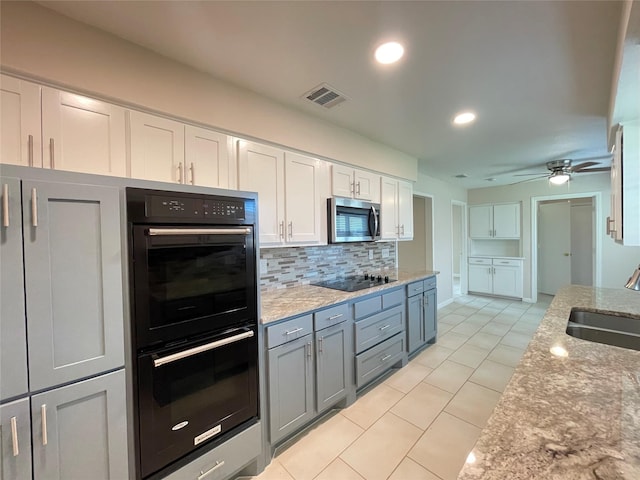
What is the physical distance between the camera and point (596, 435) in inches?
29.0

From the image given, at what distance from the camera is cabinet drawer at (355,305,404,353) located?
2.38 m

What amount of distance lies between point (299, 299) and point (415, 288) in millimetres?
1601

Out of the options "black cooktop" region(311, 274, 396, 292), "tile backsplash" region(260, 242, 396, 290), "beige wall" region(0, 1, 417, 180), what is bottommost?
"black cooktop" region(311, 274, 396, 292)

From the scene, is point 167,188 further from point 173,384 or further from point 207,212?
point 173,384

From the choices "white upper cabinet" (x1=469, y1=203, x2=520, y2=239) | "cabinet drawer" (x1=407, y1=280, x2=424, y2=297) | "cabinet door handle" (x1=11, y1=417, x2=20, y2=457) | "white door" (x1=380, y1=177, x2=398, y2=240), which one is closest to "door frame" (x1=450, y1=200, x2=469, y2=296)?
"white upper cabinet" (x1=469, y1=203, x2=520, y2=239)

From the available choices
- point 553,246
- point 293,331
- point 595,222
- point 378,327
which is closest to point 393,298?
point 378,327

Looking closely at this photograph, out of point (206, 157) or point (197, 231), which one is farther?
point (206, 157)

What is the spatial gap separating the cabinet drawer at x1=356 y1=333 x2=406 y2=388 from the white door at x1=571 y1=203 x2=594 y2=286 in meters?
5.63

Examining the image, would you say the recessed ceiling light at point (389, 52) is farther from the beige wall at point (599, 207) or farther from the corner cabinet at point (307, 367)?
the beige wall at point (599, 207)

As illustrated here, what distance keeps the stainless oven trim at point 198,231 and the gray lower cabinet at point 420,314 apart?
2.10 m

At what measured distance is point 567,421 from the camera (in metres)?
0.79

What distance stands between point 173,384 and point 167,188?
979 millimetres

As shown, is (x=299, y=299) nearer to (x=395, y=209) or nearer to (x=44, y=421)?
(x=44, y=421)

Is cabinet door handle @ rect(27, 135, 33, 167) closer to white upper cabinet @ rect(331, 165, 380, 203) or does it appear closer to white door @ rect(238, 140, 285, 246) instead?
white door @ rect(238, 140, 285, 246)
